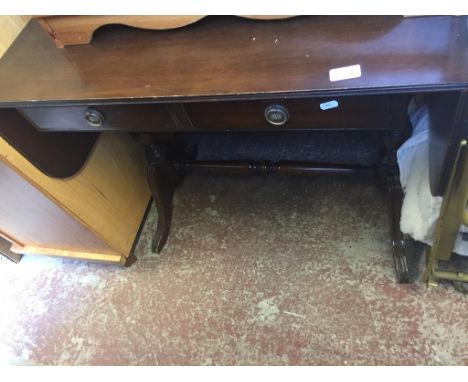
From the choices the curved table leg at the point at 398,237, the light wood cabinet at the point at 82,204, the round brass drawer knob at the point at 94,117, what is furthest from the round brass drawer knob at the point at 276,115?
the light wood cabinet at the point at 82,204

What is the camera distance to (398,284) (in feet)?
3.77

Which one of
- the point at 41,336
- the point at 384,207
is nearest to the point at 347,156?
the point at 384,207

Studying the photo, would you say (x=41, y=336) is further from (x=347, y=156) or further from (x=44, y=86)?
(x=347, y=156)

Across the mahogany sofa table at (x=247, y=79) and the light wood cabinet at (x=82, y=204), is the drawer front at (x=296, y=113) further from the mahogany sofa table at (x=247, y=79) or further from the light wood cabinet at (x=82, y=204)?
the light wood cabinet at (x=82, y=204)

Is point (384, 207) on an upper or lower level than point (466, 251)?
lower

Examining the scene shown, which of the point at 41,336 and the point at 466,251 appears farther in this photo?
the point at 41,336

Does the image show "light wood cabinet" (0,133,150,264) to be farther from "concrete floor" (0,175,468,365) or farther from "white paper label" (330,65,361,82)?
"white paper label" (330,65,361,82)

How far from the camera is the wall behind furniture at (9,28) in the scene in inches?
38.7

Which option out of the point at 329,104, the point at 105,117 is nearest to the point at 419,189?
the point at 329,104

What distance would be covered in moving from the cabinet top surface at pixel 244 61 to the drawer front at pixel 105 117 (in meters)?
0.06

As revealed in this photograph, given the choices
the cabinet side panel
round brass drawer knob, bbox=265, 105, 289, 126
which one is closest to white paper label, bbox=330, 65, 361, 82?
round brass drawer knob, bbox=265, 105, 289, 126

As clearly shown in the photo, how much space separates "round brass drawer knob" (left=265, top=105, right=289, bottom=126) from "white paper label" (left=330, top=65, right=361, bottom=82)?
0.12m

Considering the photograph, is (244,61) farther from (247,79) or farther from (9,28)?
(9,28)

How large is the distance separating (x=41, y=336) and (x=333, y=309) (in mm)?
947
